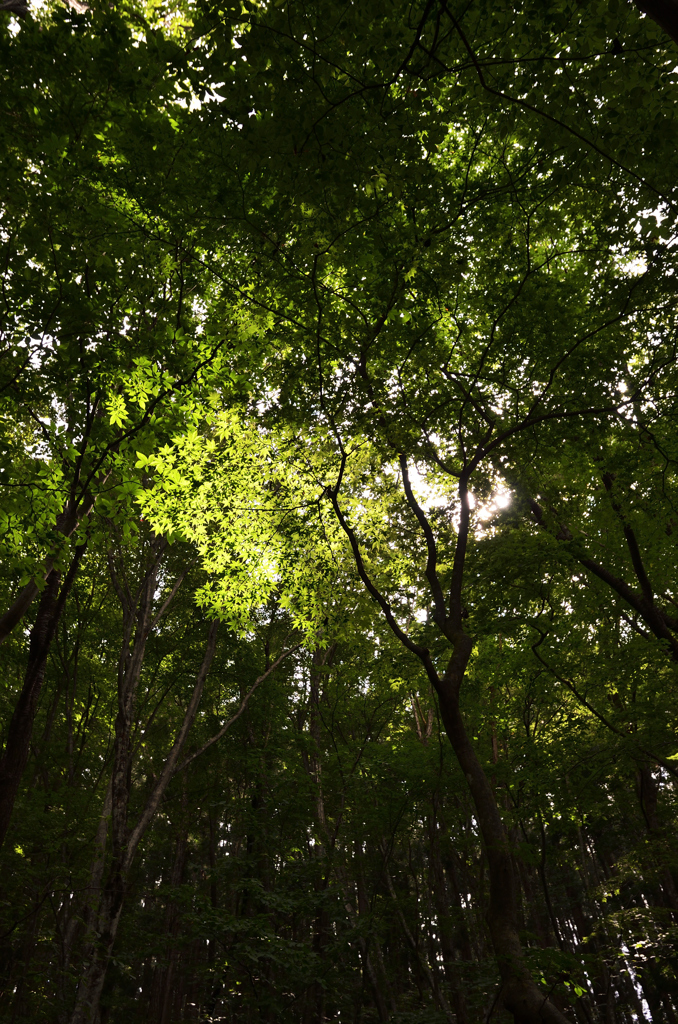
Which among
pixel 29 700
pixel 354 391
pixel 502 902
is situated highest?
pixel 354 391

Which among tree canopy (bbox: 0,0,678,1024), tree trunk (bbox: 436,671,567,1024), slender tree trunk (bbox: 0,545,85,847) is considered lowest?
tree trunk (bbox: 436,671,567,1024)

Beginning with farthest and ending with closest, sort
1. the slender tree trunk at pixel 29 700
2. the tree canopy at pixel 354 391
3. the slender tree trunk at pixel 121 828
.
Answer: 1. the slender tree trunk at pixel 121 828
2. the slender tree trunk at pixel 29 700
3. the tree canopy at pixel 354 391

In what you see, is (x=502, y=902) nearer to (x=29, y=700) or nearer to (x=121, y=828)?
(x=29, y=700)

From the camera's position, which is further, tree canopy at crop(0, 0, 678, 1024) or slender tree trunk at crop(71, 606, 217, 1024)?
slender tree trunk at crop(71, 606, 217, 1024)

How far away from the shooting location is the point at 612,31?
11.7 ft

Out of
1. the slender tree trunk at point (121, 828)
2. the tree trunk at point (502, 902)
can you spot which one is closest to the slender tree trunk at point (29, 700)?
the tree trunk at point (502, 902)

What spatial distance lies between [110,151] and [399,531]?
6675 mm

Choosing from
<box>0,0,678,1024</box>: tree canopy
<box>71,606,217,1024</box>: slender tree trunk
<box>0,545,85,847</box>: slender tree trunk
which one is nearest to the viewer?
<box>0,0,678,1024</box>: tree canopy

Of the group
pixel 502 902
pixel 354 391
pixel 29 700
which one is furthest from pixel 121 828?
pixel 354 391

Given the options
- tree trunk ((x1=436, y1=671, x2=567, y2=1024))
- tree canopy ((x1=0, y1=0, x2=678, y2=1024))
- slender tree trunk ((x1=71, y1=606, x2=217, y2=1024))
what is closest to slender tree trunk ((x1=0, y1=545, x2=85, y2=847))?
tree canopy ((x1=0, y1=0, x2=678, y2=1024))

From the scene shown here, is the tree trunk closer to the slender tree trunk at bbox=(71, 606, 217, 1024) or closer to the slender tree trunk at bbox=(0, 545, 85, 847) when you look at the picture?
the slender tree trunk at bbox=(0, 545, 85, 847)

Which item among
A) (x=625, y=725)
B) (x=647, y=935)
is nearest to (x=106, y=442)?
(x=647, y=935)

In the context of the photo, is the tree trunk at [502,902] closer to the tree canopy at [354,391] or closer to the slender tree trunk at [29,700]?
the tree canopy at [354,391]

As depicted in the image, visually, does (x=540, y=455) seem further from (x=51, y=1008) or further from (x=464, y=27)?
(x=51, y=1008)
